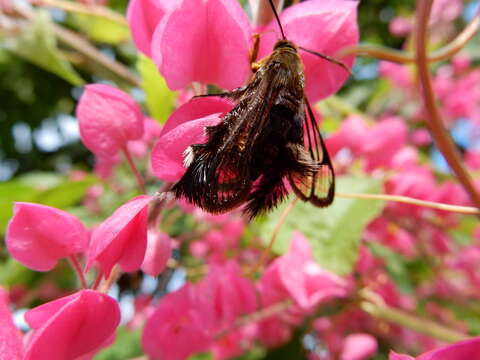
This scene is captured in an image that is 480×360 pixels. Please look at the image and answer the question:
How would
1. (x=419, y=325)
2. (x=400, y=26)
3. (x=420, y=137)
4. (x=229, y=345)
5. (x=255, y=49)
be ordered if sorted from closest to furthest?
1. (x=255, y=49)
2. (x=419, y=325)
3. (x=229, y=345)
4. (x=420, y=137)
5. (x=400, y=26)

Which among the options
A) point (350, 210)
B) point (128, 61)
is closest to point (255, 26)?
point (350, 210)

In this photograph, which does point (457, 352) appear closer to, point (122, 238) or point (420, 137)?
point (122, 238)

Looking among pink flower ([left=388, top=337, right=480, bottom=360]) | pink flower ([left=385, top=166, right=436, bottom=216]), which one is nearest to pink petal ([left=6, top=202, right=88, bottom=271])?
pink flower ([left=388, top=337, right=480, bottom=360])

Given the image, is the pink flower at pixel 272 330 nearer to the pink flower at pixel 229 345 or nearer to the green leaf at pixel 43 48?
the pink flower at pixel 229 345

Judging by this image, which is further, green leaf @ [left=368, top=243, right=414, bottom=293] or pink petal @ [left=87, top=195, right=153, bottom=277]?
green leaf @ [left=368, top=243, right=414, bottom=293]

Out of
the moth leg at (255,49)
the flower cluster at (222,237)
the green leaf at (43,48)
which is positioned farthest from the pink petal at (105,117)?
the green leaf at (43,48)

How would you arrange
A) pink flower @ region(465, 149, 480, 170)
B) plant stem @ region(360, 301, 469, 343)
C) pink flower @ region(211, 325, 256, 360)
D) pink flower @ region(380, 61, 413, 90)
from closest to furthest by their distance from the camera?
plant stem @ region(360, 301, 469, 343) < pink flower @ region(211, 325, 256, 360) < pink flower @ region(465, 149, 480, 170) < pink flower @ region(380, 61, 413, 90)

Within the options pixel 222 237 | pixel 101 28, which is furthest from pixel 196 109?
pixel 101 28

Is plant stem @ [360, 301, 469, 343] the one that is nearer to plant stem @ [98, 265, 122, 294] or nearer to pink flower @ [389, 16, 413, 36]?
plant stem @ [98, 265, 122, 294]

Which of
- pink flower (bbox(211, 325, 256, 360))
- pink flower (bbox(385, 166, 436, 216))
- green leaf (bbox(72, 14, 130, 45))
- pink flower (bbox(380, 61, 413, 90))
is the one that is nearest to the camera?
pink flower (bbox(385, 166, 436, 216))
